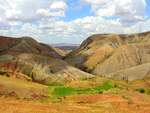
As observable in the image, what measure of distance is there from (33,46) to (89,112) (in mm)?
116698

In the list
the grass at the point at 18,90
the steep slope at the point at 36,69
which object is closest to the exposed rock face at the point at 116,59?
the steep slope at the point at 36,69

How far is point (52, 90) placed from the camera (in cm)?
7219

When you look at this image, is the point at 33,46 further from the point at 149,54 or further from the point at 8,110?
the point at 8,110

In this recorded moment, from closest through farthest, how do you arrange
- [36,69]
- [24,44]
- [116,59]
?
[36,69]
[116,59]
[24,44]

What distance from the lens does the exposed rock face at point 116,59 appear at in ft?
384

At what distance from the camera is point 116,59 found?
13925 centimetres

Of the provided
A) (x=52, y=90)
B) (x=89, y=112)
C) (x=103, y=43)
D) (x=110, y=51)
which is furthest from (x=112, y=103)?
(x=103, y=43)

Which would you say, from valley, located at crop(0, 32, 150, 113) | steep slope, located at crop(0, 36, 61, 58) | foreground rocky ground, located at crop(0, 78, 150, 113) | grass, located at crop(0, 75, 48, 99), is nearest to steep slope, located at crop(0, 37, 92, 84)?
valley, located at crop(0, 32, 150, 113)

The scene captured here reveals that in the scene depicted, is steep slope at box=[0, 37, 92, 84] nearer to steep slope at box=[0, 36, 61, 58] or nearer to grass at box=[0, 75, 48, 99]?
grass at box=[0, 75, 48, 99]

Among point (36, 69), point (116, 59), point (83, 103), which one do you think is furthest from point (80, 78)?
point (83, 103)

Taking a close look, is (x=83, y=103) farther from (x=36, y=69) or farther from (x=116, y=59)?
(x=116, y=59)

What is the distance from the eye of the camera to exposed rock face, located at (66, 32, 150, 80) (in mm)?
117088

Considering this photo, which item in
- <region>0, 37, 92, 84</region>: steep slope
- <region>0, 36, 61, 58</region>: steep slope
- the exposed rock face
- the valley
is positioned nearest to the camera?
the valley

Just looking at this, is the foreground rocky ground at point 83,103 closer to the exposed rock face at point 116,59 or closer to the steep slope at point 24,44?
the exposed rock face at point 116,59
